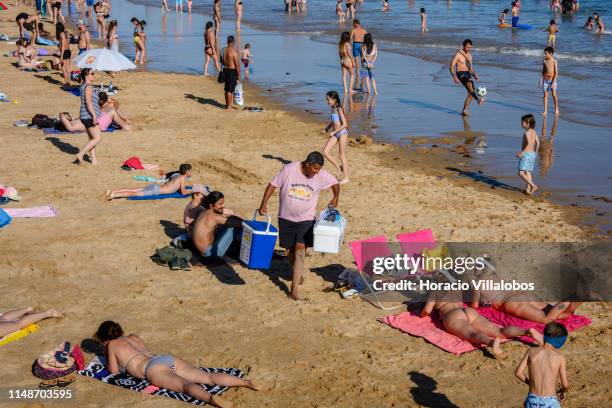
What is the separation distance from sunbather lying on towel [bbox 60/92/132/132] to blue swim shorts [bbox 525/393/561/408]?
11996 mm

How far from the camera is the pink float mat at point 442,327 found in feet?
26.0

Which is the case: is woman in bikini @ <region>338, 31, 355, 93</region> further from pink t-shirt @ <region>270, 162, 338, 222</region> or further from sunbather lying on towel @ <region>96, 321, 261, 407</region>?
sunbather lying on towel @ <region>96, 321, 261, 407</region>

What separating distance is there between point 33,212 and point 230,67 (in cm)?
811

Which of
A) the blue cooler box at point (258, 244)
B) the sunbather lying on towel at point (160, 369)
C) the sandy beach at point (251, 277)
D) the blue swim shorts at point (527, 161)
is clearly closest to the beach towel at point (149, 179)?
the sandy beach at point (251, 277)

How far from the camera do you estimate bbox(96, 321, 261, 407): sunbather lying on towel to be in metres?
6.88

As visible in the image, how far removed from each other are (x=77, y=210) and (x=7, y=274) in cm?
250

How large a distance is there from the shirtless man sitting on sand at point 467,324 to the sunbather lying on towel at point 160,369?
227 centimetres

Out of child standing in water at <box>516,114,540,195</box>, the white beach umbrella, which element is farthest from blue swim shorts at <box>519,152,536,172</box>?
the white beach umbrella

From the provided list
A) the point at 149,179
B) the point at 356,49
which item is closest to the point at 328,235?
the point at 149,179

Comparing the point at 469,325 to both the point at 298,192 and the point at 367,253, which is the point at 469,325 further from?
the point at 298,192

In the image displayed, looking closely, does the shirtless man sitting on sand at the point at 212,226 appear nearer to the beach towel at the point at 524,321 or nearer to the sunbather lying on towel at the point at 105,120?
the beach towel at the point at 524,321

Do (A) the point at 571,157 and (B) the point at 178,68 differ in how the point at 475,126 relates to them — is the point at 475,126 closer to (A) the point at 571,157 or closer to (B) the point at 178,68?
(A) the point at 571,157

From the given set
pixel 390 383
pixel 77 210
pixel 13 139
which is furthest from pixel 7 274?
pixel 13 139

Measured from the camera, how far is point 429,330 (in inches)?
324
